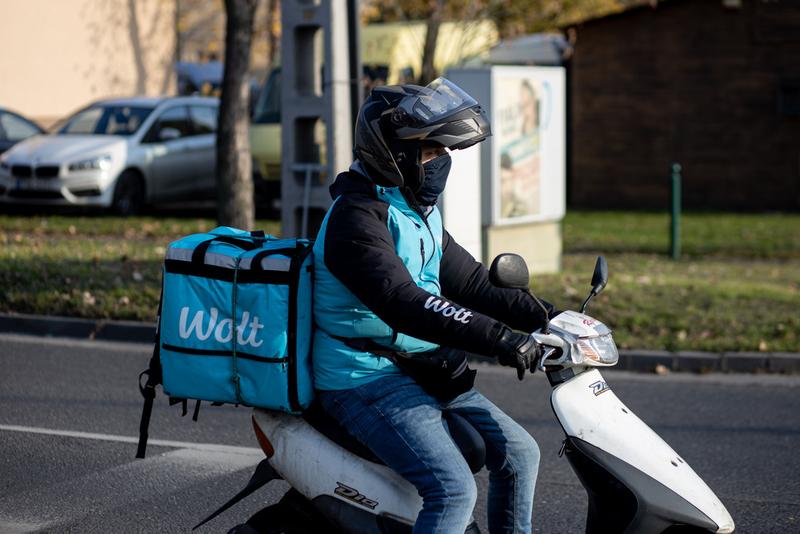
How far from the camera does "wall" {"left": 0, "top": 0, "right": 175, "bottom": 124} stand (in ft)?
84.4

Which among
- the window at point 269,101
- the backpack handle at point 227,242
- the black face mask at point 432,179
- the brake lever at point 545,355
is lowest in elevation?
the brake lever at point 545,355

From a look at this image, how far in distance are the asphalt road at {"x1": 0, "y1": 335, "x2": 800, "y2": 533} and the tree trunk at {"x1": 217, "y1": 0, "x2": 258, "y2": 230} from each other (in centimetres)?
489

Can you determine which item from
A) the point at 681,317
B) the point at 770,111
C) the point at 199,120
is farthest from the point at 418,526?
the point at 770,111

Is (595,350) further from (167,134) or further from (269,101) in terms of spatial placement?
(269,101)

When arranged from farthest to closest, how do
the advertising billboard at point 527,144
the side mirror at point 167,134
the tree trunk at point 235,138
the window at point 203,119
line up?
the window at point 203,119 → the side mirror at point 167,134 → the tree trunk at point 235,138 → the advertising billboard at point 527,144

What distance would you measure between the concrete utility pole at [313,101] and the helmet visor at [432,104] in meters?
6.83

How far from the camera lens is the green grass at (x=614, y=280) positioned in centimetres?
962

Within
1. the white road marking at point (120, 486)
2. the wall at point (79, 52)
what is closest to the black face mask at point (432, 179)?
the white road marking at point (120, 486)

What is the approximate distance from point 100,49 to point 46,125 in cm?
232

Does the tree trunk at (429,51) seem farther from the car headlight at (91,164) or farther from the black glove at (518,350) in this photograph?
the black glove at (518,350)

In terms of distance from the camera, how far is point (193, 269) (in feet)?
11.6

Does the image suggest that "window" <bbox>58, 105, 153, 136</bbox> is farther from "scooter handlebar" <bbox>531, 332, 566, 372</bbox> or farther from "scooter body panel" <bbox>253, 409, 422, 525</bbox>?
"scooter handlebar" <bbox>531, 332, 566, 372</bbox>

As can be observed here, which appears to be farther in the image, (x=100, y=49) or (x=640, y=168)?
(x=100, y=49)

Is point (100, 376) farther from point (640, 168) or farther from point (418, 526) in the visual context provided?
point (640, 168)
